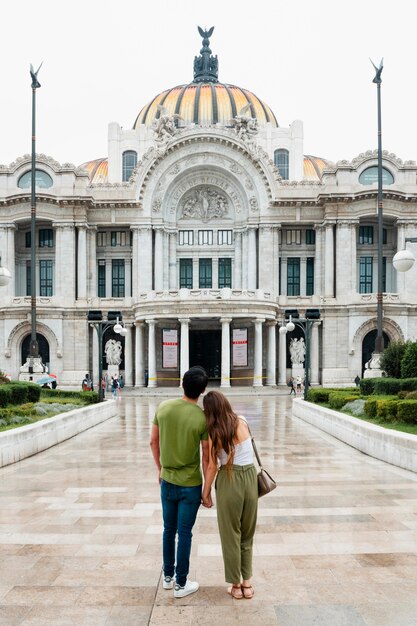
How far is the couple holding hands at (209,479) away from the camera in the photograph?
20.8 feet

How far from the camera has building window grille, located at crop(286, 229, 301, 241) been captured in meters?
58.6

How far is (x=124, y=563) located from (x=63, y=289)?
4974 centimetres

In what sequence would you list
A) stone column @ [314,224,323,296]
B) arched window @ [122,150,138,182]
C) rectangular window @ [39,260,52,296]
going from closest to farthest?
stone column @ [314,224,323,296], rectangular window @ [39,260,52,296], arched window @ [122,150,138,182]

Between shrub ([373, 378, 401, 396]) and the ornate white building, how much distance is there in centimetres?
2785

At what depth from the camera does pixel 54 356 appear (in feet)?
181

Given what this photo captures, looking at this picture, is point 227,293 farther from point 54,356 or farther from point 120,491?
point 120,491

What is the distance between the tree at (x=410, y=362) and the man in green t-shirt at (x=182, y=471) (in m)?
19.3

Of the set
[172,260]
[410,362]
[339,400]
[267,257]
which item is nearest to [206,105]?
[172,260]

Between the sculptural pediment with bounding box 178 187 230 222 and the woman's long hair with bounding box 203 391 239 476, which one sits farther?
the sculptural pediment with bounding box 178 187 230 222

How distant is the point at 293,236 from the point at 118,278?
1693 cm

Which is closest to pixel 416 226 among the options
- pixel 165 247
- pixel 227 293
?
pixel 227 293

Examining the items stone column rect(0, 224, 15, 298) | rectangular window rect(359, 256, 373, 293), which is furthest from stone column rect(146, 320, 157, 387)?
rectangular window rect(359, 256, 373, 293)

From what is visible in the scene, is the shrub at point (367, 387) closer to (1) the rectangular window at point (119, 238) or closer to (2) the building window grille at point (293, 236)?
(2) the building window grille at point (293, 236)

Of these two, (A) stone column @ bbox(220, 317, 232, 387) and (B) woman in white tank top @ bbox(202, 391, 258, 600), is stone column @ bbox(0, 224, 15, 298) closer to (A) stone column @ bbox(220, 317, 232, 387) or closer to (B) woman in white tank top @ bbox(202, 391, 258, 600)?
(A) stone column @ bbox(220, 317, 232, 387)
